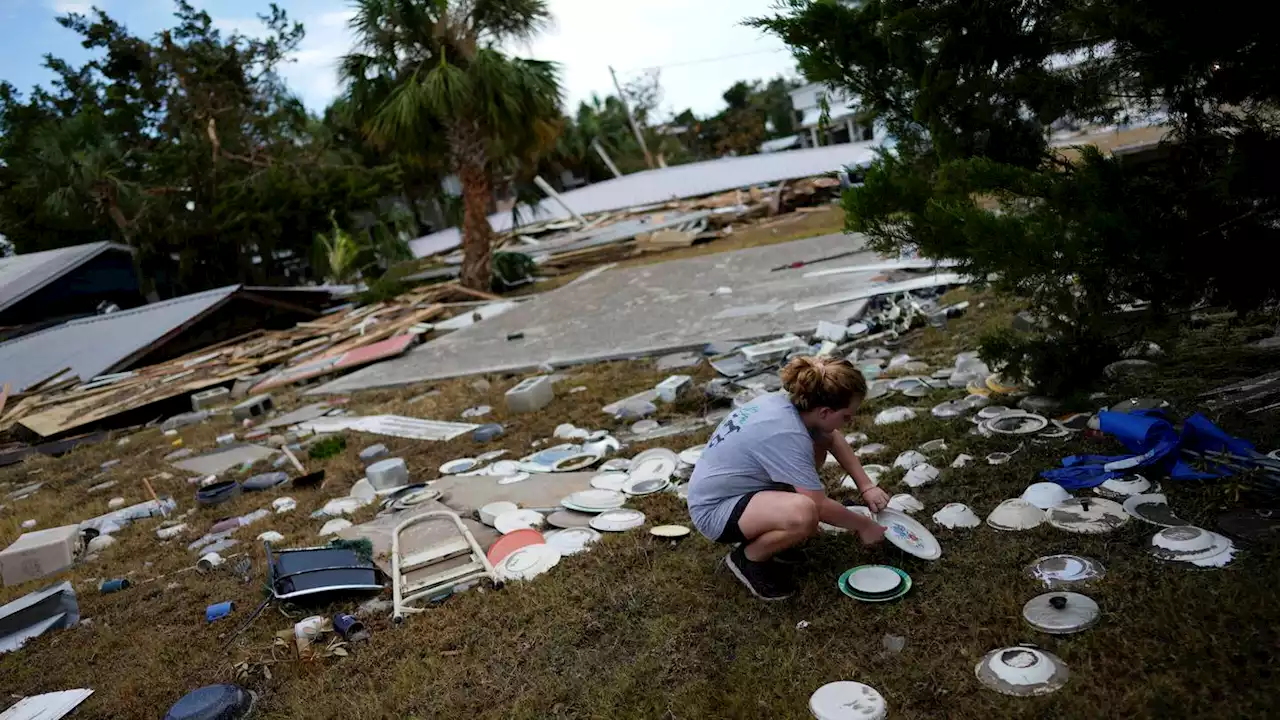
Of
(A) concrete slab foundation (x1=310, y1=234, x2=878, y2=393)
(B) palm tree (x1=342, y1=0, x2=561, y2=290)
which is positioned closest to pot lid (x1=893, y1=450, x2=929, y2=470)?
(A) concrete slab foundation (x1=310, y1=234, x2=878, y2=393)

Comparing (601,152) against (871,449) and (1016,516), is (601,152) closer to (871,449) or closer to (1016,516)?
(871,449)

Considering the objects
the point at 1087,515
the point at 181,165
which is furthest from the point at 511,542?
the point at 181,165

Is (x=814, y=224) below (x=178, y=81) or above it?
below

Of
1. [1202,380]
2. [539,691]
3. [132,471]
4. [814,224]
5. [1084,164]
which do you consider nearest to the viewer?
[539,691]

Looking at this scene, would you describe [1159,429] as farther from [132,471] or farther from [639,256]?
[639,256]

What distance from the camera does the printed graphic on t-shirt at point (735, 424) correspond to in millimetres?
3107

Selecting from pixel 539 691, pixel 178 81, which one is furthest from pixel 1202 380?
pixel 178 81

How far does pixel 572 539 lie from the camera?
388 centimetres

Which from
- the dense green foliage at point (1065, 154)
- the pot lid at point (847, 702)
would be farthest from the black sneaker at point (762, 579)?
the dense green foliage at point (1065, 154)

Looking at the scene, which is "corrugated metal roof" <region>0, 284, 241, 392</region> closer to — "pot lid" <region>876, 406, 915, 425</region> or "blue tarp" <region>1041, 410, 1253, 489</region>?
"pot lid" <region>876, 406, 915, 425</region>

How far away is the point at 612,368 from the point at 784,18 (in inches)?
162

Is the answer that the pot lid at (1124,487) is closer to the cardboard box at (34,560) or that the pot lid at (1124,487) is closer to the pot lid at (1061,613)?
the pot lid at (1061,613)

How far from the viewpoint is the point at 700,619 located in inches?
116

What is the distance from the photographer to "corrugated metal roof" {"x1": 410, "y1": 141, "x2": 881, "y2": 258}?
27406 mm
